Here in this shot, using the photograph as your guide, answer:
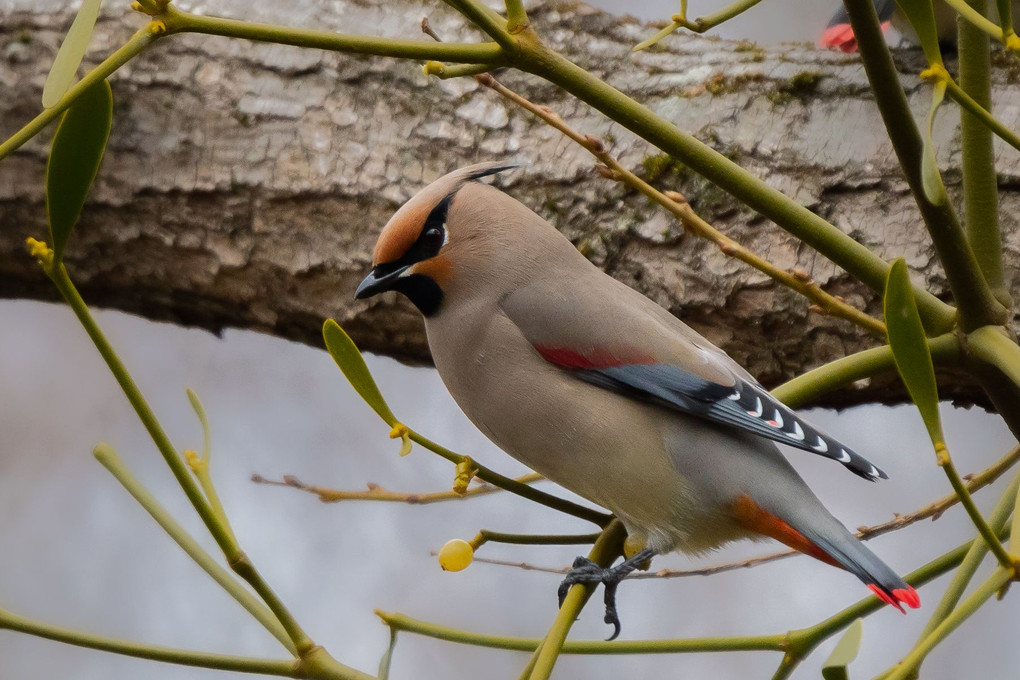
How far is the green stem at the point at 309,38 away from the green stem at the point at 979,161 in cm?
62

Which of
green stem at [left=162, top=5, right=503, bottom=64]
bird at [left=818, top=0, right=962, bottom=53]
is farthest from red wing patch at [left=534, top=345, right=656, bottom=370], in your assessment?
bird at [left=818, top=0, right=962, bottom=53]

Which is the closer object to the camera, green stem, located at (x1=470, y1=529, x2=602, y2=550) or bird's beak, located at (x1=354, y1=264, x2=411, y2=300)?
green stem, located at (x1=470, y1=529, x2=602, y2=550)

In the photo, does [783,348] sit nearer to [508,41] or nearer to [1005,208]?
[1005,208]

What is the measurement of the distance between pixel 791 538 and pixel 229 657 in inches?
27.4

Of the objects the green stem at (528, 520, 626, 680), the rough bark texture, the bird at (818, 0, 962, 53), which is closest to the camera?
the green stem at (528, 520, 626, 680)

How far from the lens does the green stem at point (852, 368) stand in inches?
48.9

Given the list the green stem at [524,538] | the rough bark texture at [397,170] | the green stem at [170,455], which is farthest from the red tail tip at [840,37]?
the green stem at [170,455]

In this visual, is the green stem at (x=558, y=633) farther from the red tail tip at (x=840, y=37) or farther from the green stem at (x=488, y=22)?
the red tail tip at (x=840, y=37)

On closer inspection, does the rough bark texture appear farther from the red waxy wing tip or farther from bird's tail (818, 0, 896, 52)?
the red waxy wing tip

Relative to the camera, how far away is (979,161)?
131cm

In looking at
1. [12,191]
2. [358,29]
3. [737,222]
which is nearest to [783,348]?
[737,222]

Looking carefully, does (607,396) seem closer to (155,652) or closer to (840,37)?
(155,652)

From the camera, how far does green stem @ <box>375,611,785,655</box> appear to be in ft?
3.78

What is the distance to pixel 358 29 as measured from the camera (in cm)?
212
